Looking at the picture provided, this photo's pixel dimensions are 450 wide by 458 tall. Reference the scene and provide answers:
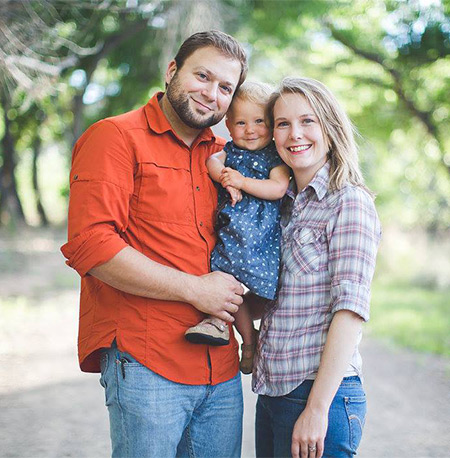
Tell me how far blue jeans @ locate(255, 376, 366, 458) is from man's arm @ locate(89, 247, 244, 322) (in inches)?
15.6

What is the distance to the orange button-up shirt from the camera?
2117mm

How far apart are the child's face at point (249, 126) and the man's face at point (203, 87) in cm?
11

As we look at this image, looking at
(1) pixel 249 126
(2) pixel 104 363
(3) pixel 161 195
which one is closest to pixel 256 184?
(1) pixel 249 126

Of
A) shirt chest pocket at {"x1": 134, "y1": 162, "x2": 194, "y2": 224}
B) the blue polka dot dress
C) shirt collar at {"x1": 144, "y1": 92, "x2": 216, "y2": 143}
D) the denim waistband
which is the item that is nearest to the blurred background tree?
shirt collar at {"x1": 144, "y1": 92, "x2": 216, "y2": 143}

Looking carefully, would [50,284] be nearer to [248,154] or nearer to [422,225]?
[248,154]

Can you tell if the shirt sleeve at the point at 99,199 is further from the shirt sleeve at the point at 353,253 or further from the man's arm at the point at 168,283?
the shirt sleeve at the point at 353,253

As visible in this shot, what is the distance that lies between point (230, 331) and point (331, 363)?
539 mm

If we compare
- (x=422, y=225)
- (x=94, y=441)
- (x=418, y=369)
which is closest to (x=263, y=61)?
(x=422, y=225)

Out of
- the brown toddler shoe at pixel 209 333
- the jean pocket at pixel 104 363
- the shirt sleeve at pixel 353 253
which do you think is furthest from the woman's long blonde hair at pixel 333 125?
Answer: the jean pocket at pixel 104 363

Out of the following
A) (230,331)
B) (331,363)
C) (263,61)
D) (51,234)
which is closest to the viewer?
(331,363)

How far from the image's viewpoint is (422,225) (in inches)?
664

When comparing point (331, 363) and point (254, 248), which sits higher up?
point (254, 248)

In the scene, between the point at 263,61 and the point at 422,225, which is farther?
the point at 422,225

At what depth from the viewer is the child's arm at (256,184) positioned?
94.9 inches
